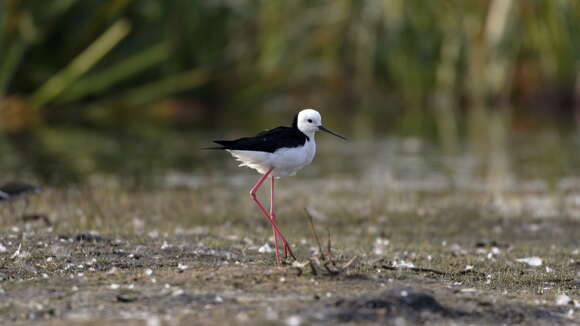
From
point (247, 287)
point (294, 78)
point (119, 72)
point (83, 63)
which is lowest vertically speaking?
point (247, 287)

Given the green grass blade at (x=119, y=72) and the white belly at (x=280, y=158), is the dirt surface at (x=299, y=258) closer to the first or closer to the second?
the white belly at (x=280, y=158)

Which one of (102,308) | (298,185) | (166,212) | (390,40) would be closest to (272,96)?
(390,40)

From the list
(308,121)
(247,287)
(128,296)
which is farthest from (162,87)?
(128,296)

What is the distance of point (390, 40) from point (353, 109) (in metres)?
6.31

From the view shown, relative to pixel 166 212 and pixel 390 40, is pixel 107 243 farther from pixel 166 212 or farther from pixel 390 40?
pixel 390 40

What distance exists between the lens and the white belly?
8.38m

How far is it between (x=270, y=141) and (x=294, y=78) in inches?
1452

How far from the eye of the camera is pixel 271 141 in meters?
8.35

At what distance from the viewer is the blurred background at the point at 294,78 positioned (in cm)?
2592

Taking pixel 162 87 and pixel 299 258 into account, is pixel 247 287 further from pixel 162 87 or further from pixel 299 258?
pixel 162 87

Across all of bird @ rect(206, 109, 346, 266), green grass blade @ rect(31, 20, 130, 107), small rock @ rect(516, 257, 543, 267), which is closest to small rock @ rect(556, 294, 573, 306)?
bird @ rect(206, 109, 346, 266)

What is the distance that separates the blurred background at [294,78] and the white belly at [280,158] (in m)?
12.7

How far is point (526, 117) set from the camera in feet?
123

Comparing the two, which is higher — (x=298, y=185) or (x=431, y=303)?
(x=298, y=185)
